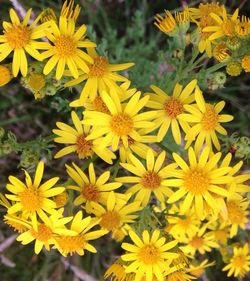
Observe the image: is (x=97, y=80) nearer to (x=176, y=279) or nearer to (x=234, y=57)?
(x=234, y=57)

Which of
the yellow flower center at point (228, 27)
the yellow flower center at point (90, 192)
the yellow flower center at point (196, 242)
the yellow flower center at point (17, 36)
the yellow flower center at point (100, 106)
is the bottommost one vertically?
the yellow flower center at point (90, 192)

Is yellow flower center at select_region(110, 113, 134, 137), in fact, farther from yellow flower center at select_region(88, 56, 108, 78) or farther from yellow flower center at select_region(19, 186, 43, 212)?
yellow flower center at select_region(19, 186, 43, 212)

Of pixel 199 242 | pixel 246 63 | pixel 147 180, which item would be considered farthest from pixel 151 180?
pixel 199 242

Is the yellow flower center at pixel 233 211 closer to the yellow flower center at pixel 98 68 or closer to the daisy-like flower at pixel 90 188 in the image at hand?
the daisy-like flower at pixel 90 188

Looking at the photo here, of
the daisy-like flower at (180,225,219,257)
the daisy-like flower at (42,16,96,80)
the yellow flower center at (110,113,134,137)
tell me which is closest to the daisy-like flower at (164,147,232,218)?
the yellow flower center at (110,113,134,137)

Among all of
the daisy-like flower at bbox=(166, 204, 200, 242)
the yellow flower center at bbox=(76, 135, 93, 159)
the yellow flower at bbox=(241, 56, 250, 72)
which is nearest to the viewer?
the yellow flower at bbox=(241, 56, 250, 72)

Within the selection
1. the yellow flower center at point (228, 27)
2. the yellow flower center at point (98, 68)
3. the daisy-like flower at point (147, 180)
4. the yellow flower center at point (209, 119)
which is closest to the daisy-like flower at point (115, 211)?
the daisy-like flower at point (147, 180)

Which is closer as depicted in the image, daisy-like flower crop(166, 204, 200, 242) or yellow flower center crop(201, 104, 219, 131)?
yellow flower center crop(201, 104, 219, 131)
